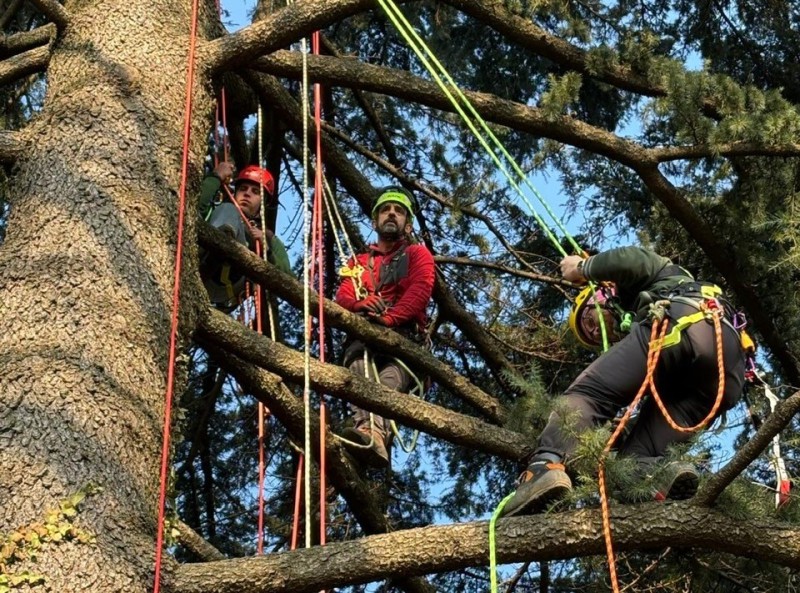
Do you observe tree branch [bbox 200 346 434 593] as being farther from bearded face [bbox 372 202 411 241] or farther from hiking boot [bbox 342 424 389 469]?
bearded face [bbox 372 202 411 241]

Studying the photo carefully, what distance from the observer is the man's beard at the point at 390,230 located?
22.6ft

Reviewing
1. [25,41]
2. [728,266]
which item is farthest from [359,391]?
[25,41]

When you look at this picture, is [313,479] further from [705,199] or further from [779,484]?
[779,484]

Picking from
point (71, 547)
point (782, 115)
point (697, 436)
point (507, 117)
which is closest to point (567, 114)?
point (507, 117)

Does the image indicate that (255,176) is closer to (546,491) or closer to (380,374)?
(380,374)

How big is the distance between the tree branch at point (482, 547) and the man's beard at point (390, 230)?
323 centimetres

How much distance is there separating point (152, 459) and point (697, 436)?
1585 millimetres

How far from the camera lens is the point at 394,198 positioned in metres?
6.89

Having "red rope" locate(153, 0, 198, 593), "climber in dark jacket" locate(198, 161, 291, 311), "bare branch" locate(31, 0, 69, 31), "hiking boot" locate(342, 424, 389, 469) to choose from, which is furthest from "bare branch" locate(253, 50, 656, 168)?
"hiking boot" locate(342, 424, 389, 469)

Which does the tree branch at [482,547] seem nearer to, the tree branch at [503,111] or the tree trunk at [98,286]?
the tree trunk at [98,286]

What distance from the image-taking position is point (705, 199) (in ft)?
19.5

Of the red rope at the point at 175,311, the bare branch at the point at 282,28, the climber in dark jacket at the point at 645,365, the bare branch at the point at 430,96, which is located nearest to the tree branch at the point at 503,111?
the bare branch at the point at 430,96

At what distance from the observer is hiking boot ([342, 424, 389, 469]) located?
5953 mm

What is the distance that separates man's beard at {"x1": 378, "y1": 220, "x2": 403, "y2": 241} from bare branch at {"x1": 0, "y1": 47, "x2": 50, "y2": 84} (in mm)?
2073
